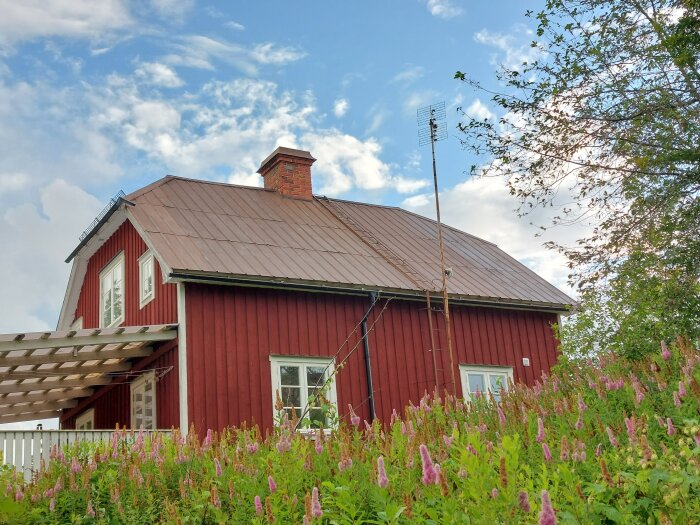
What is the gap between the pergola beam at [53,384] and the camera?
1691cm

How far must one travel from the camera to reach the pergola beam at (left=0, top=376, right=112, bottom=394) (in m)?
16.9

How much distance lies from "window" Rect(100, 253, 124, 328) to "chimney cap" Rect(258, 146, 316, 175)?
481 cm

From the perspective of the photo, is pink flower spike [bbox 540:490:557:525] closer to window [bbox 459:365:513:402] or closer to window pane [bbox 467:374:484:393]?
window [bbox 459:365:513:402]

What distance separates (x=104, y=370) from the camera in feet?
55.6

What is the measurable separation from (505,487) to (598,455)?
5.47ft

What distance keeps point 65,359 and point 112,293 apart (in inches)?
181

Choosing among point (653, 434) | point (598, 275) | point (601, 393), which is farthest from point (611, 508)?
point (598, 275)

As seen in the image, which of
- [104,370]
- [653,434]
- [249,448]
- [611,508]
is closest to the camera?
[611,508]

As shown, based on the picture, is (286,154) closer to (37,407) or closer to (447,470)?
(37,407)

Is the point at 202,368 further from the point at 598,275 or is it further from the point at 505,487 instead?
the point at 505,487

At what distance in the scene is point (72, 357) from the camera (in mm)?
15211

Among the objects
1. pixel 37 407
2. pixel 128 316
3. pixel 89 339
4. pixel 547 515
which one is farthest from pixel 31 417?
pixel 547 515

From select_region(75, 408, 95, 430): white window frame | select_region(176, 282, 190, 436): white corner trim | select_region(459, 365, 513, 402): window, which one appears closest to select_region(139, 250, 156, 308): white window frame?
select_region(176, 282, 190, 436): white corner trim

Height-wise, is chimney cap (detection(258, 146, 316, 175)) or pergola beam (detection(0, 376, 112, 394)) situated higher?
chimney cap (detection(258, 146, 316, 175))
